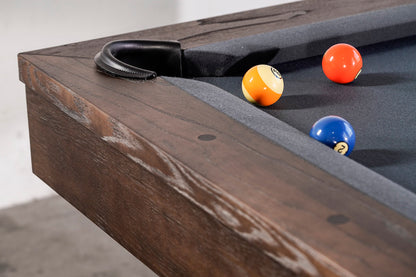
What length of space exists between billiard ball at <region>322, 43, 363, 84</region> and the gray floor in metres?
Result: 1.52

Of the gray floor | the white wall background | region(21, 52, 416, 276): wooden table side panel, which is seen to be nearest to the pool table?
region(21, 52, 416, 276): wooden table side panel

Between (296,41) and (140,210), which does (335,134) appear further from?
(296,41)

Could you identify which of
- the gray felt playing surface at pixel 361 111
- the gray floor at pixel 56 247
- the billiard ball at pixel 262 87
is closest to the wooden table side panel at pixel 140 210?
the gray felt playing surface at pixel 361 111

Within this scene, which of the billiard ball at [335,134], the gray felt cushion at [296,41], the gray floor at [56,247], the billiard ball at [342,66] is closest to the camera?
the billiard ball at [335,134]

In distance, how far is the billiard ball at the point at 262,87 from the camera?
1400mm

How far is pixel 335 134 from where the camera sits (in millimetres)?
1163

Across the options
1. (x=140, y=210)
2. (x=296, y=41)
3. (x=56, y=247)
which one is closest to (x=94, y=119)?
(x=140, y=210)

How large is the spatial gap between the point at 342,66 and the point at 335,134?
0.38 meters

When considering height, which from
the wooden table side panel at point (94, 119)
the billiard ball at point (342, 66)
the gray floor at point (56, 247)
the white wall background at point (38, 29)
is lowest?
the gray floor at point (56, 247)

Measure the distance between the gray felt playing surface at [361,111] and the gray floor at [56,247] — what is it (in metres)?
1.44

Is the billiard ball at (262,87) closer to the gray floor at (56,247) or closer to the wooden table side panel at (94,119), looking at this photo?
the wooden table side panel at (94,119)

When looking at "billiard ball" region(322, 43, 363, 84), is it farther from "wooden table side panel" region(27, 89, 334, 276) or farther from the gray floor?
the gray floor

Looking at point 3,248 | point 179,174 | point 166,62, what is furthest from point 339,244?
point 3,248

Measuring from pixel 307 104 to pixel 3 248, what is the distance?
6.26 ft
